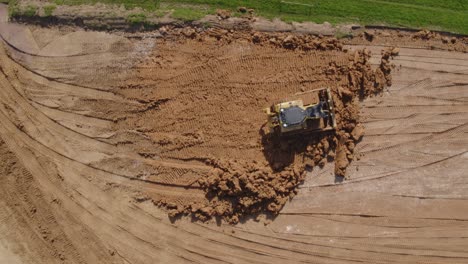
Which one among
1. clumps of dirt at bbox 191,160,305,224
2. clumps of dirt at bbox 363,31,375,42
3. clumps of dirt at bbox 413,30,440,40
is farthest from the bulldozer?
clumps of dirt at bbox 413,30,440,40

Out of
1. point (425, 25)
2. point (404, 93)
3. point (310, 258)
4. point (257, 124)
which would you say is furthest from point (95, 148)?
point (425, 25)

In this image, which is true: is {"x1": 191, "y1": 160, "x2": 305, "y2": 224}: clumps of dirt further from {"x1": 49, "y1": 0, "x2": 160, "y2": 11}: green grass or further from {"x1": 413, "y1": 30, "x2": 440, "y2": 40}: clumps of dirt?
{"x1": 413, "y1": 30, "x2": 440, "y2": 40}: clumps of dirt

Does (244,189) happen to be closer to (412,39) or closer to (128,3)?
(128,3)

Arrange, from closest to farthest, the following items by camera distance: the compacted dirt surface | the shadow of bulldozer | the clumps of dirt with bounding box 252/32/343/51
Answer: the compacted dirt surface
the shadow of bulldozer
the clumps of dirt with bounding box 252/32/343/51

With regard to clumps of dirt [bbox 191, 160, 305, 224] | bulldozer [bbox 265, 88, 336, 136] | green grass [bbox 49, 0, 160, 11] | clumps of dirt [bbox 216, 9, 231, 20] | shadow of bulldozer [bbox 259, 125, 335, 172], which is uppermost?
green grass [bbox 49, 0, 160, 11]

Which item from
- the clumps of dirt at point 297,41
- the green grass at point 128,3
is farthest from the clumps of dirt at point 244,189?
the green grass at point 128,3
